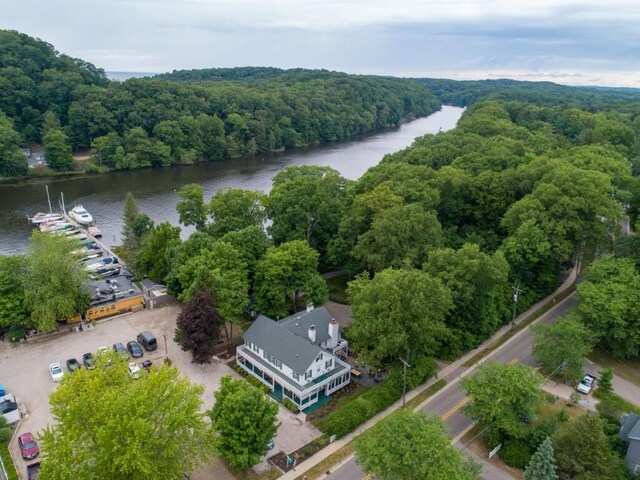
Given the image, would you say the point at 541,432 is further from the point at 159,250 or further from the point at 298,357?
the point at 159,250

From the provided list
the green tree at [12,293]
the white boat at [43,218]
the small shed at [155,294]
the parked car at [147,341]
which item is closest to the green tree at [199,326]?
the parked car at [147,341]

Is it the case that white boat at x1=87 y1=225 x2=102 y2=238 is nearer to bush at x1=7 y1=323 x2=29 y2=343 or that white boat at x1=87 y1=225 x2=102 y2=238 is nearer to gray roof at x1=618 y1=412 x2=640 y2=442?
bush at x1=7 y1=323 x2=29 y2=343

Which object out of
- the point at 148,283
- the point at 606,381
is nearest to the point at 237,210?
the point at 148,283

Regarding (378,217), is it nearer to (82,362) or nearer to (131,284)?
(131,284)

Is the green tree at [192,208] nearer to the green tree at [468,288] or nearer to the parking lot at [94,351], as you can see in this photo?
the parking lot at [94,351]

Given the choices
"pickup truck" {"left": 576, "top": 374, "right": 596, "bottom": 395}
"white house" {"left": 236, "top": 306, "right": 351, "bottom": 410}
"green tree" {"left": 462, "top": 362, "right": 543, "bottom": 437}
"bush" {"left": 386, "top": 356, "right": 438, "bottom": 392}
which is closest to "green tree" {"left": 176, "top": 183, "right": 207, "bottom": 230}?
"white house" {"left": 236, "top": 306, "right": 351, "bottom": 410}
